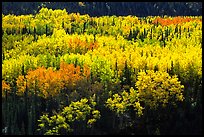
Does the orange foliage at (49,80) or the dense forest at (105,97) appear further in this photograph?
the orange foliage at (49,80)

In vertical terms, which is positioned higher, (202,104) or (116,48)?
(116,48)

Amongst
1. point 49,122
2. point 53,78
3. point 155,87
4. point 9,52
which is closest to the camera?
point 49,122

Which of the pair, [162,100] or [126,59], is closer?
[162,100]

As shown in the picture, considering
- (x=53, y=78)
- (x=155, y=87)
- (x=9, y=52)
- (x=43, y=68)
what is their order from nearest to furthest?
(x=155, y=87) → (x=53, y=78) → (x=43, y=68) → (x=9, y=52)

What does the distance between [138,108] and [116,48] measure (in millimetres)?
70112

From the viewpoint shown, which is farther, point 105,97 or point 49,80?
point 49,80

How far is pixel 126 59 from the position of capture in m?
160

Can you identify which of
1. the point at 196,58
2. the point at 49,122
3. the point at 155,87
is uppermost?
the point at 196,58

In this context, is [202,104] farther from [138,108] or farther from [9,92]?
[9,92]

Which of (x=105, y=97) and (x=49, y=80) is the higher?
(x=49, y=80)

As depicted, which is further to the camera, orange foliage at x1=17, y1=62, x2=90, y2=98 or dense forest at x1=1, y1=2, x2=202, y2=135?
orange foliage at x1=17, y1=62, x2=90, y2=98

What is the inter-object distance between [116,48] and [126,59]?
38.8m

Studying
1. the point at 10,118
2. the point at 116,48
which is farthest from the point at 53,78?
the point at 116,48

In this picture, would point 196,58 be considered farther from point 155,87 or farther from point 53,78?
point 53,78
